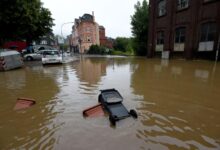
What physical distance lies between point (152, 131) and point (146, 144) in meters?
0.60

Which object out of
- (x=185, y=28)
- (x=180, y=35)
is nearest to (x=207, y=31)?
(x=185, y=28)

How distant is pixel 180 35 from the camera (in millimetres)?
23438

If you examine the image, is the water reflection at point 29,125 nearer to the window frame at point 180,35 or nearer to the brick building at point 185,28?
the brick building at point 185,28

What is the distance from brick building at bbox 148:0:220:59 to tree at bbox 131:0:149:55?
675 centimetres

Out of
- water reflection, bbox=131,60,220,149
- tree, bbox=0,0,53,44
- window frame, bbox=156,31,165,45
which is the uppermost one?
tree, bbox=0,0,53,44

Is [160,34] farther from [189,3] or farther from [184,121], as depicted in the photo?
[184,121]

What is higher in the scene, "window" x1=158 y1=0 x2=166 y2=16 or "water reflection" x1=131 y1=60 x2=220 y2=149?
"window" x1=158 y1=0 x2=166 y2=16

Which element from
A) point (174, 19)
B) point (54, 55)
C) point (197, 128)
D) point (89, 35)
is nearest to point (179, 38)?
A: point (174, 19)

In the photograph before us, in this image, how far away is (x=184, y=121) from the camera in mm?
4625

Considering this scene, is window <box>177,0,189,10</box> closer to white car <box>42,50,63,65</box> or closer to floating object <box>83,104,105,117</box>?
white car <box>42,50,63,65</box>

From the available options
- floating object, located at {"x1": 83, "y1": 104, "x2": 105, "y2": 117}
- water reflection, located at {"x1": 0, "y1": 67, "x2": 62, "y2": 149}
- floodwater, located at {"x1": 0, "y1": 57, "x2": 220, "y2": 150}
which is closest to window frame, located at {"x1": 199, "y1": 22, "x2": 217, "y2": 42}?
floodwater, located at {"x1": 0, "y1": 57, "x2": 220, "y2": 150}

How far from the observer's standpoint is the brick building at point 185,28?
1908 cm

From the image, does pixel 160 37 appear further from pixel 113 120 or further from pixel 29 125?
pixel 29 125

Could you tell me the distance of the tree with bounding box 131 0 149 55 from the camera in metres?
35.5
